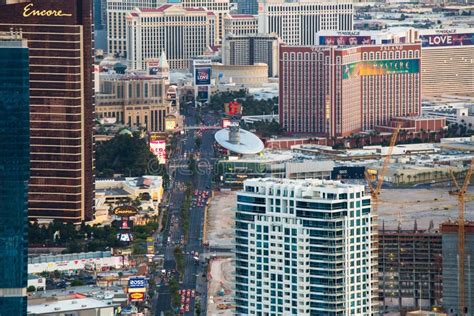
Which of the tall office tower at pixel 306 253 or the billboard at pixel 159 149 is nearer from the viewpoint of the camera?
the tall office tower at pixel 306 253

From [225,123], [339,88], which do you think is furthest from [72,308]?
[339,88]

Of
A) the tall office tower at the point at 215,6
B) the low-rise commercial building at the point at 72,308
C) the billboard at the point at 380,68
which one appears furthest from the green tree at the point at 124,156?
the tall office tower at the point at 215,6

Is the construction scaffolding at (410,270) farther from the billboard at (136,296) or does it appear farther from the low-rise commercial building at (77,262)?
the low-rise commercial building at (77,262)

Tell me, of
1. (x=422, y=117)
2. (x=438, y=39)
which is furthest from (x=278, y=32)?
(x=422, y=117)

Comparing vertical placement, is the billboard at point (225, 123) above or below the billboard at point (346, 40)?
below

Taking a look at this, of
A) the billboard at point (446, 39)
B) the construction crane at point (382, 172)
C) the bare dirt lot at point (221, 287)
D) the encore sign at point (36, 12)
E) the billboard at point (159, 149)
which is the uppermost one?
the encore sign at point (36, 12)
